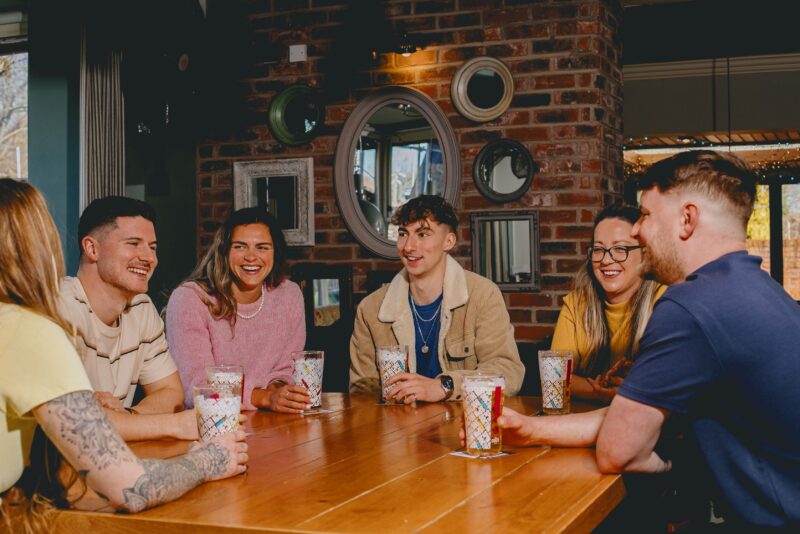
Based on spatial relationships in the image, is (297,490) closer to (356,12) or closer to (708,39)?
(356,12)

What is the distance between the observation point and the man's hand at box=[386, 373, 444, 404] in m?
2.32

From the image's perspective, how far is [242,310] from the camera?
2873mm

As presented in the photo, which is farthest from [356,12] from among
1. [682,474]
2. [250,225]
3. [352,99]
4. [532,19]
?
[682,474]

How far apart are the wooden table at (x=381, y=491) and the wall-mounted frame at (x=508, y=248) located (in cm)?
204

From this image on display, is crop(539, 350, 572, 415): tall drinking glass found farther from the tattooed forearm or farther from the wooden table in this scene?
the tattooed forearm

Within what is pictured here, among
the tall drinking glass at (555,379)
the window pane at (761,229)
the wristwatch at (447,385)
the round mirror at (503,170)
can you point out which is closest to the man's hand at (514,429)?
the tall drinking glass at (555,379)

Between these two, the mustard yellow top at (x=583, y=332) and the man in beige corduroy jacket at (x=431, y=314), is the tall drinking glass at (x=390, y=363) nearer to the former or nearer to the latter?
the man in beige corduroy jacket at (x=431, y=314)

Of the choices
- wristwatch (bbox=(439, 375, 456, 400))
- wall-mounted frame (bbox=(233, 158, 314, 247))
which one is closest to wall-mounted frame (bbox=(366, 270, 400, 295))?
wall-mounted frame (bbox=(233, 158, 314, 247))

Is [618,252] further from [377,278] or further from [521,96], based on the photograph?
[377,278]

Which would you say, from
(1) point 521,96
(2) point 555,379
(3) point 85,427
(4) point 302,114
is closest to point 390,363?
(2) point 555,379

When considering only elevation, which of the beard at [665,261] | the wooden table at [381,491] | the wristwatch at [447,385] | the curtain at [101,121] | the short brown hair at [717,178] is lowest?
the wooden table at [381,491]

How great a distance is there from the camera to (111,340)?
2457mm

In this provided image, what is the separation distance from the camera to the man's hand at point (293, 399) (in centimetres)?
226

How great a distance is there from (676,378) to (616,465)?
7.8 inches
